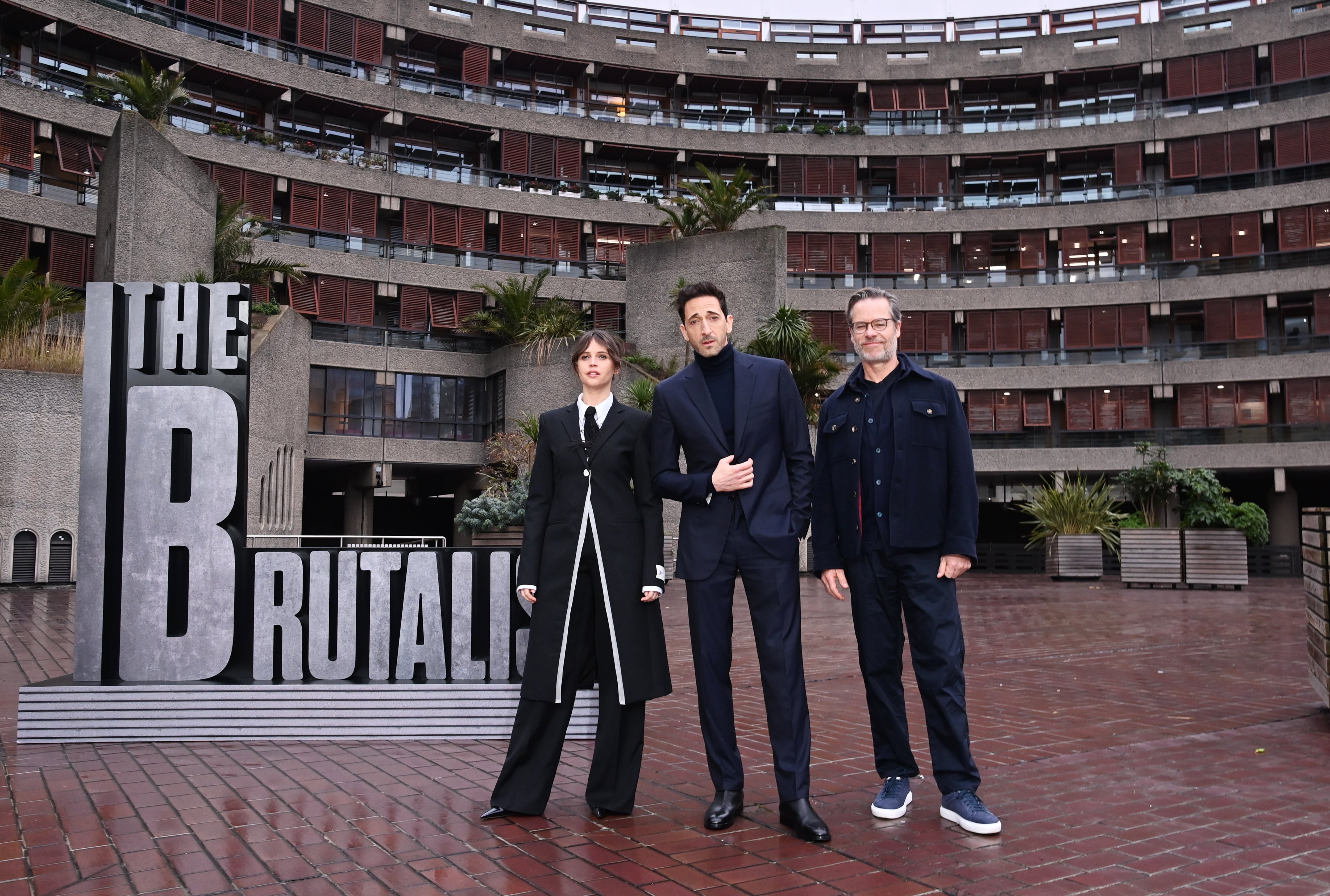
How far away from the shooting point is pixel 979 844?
3701 mm

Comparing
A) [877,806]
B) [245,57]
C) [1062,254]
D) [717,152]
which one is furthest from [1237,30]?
[877,806]

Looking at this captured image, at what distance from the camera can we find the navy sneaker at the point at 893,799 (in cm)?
402

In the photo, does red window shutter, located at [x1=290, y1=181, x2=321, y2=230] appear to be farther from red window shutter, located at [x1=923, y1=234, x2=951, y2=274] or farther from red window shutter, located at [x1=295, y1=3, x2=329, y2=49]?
red window shutter, located at [x1=923, y1=234, x2=951, y2=274]

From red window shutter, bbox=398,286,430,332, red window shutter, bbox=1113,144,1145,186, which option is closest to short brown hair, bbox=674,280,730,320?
red window shutter, bbox=398,286,430,332

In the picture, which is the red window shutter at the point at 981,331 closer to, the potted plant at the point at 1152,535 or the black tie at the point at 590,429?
the potted plant at the point at 1152,535

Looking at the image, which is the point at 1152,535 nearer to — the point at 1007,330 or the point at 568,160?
the point at 1007,330

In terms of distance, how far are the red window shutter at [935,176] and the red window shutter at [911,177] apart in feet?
0.40

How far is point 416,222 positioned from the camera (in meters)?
34.6

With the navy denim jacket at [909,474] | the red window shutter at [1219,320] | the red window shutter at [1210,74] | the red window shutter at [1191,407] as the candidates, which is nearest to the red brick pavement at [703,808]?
the navy denim jacket at [909,474]

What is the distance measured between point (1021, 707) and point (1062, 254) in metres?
34.6

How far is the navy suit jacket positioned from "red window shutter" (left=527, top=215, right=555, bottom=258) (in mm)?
32731

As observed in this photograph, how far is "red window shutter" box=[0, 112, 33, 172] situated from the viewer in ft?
86.5

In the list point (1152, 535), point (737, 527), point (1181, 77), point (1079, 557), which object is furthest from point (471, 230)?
point (737, 527)

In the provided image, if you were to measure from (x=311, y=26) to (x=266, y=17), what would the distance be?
4.87ft
